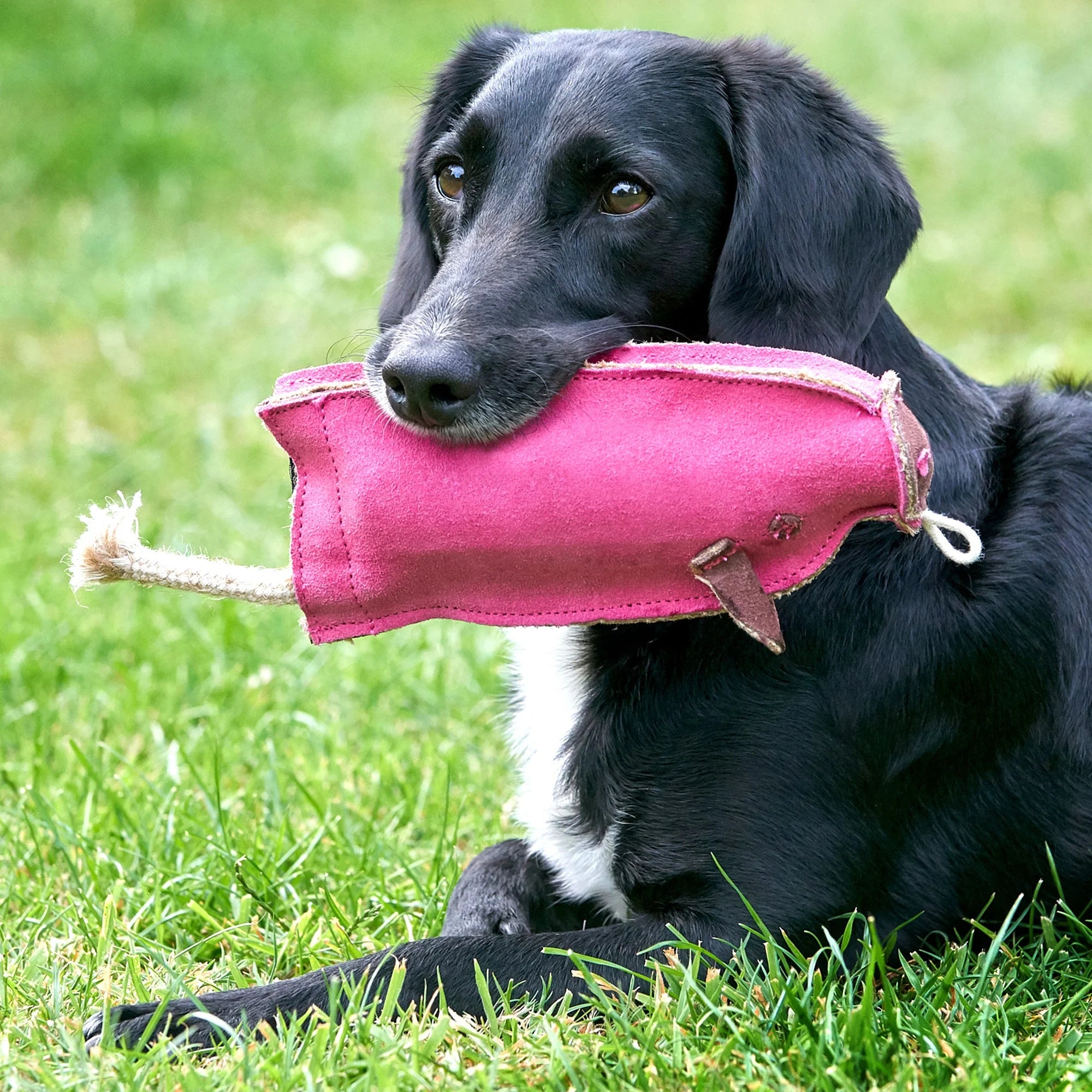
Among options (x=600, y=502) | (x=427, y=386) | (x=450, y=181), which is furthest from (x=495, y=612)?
(x=450, y=181)

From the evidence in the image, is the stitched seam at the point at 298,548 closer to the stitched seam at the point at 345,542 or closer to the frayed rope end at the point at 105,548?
the stitched seam at the point at 345,542

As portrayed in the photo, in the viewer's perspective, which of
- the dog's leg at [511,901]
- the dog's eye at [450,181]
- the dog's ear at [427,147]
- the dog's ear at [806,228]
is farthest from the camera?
the dog's ear at [427,147]

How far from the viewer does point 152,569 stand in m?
2.16

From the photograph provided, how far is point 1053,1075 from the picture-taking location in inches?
77.3

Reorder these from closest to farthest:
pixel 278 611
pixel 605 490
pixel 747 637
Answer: pixel 605 490, pixel 747 637, pixel 278 611

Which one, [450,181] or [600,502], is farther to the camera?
[450,181]

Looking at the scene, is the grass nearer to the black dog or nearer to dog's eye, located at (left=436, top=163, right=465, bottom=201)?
the black dog

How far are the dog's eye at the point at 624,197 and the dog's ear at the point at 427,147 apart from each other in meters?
0.61

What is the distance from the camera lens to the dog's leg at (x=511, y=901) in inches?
99.9

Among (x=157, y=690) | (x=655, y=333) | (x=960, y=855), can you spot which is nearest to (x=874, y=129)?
(x=655, y=333)

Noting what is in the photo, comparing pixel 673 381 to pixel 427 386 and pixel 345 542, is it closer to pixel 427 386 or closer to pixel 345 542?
pixel 427 386

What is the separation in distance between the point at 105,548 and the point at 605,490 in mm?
763

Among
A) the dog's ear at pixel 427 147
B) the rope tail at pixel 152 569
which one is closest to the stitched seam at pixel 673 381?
the rope tail at pixel 152 569

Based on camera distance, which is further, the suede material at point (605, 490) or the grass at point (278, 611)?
the grass at point (278, 611)
